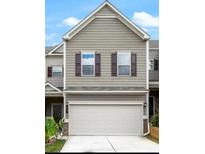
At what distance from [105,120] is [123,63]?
1628mm

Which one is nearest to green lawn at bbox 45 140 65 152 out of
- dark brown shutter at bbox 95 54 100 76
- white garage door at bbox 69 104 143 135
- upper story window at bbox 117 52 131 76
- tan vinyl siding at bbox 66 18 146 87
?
white garage door at bbox 69 104 143 135

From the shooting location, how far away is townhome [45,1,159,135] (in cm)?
857

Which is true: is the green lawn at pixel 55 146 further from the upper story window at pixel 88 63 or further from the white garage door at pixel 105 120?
the upper story window at pixel 88 63

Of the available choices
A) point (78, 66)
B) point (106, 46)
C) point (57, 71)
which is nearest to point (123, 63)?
point (106, 46)

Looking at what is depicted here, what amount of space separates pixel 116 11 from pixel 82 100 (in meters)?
2.36

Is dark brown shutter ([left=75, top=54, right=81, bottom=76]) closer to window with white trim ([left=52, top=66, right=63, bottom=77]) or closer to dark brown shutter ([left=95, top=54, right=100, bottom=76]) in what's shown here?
dark brown shutter ([left=95, top=54, right=100, bottom=76])

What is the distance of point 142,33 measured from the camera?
905 cm

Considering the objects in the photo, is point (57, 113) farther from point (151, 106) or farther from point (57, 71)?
point (151, 106)

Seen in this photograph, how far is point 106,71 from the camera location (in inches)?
352

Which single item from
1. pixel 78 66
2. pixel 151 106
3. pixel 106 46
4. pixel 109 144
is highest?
pixel 106 46

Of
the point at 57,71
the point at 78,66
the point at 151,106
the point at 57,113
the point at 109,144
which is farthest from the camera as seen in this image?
the point at 57,71
